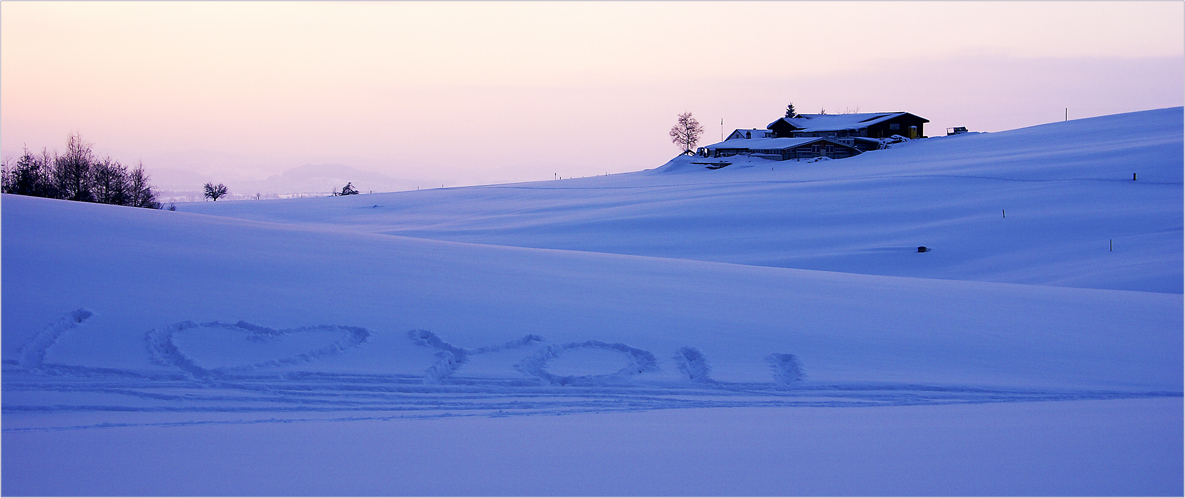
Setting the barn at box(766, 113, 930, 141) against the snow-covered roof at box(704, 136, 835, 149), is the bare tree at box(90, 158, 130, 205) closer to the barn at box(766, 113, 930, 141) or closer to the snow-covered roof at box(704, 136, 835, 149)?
the snow-covered roof at box(704, 136, 835, 149)

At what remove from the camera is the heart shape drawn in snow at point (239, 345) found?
19.4ft

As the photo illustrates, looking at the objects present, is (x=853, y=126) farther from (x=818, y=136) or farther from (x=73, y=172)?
(x=73, y=172)

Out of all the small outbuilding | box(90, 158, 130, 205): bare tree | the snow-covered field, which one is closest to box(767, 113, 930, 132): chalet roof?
the small outbuilding

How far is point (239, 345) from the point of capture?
6.26m

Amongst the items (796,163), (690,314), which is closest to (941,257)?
(690,314)

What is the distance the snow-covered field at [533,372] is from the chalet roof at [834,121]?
39.8m

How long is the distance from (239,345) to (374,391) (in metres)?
1.58

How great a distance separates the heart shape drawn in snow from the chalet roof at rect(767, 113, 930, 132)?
4890 cm

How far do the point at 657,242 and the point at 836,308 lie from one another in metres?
14.2

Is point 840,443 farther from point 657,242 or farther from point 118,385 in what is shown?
point 657,242

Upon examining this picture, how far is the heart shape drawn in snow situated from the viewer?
5918mm

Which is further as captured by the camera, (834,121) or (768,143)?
(834,121)

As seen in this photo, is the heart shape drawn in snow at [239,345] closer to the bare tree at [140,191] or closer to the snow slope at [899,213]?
the snow slope at [899,213]

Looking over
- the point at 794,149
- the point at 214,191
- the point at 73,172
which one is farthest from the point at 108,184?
the point at 794,149
